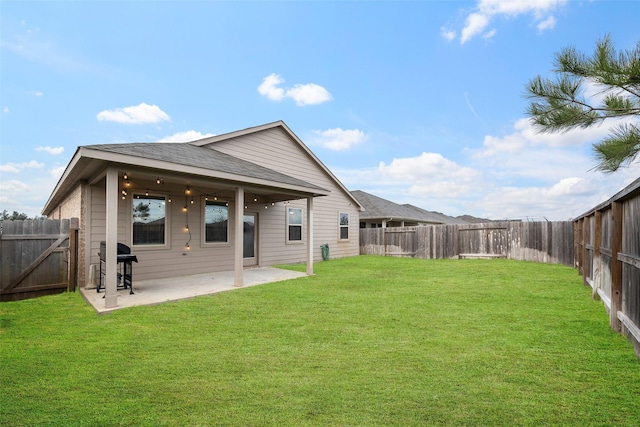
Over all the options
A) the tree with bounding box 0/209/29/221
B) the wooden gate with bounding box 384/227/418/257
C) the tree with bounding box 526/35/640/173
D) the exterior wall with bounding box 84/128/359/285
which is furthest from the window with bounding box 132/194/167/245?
the tree with bounding box 0/209/29/221

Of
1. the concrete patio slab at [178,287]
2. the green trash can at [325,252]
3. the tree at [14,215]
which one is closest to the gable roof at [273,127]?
the green trash can at [325,252]

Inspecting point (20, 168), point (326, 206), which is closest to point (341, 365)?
point (326, 206)

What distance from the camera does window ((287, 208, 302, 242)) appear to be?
1229cm

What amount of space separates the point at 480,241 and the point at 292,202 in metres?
8.96

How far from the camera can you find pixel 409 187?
30.1 meters

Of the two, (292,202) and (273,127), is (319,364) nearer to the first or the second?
(292,202)

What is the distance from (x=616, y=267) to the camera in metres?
4.23

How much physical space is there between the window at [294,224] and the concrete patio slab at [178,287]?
2899mm

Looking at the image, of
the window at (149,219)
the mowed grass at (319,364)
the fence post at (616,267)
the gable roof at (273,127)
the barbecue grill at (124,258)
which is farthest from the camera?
the gable roof at (273,127)

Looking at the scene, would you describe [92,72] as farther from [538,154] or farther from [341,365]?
[538,154]

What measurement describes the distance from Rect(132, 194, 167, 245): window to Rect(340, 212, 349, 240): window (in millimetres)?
8995

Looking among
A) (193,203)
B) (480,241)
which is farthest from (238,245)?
(480,241)

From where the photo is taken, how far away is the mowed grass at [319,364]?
7.35ft

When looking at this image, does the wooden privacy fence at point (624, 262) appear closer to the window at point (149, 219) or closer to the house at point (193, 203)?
the house at point (193, 203)
